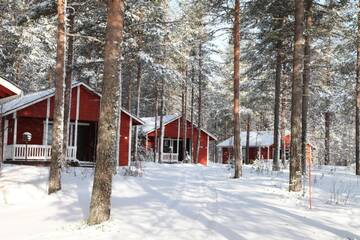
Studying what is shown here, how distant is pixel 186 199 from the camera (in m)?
10.8

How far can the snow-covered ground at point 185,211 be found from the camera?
24.7ft

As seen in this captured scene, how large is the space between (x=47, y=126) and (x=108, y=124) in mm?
15861

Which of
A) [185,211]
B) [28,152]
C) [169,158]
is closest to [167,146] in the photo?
[169,158]

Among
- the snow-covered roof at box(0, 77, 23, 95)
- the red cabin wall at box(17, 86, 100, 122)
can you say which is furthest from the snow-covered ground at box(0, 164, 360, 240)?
the red cabin wall at box(17, 86, 100, 122)

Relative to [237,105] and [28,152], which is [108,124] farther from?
[28,152]

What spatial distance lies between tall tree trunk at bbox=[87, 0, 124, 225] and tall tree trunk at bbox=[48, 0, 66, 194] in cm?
474

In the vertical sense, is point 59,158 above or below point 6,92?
below

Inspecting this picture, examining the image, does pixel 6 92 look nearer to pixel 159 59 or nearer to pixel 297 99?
pixel 297 99

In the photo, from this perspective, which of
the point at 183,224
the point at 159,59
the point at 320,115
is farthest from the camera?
the point at 320,115

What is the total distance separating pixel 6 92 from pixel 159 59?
503 inches

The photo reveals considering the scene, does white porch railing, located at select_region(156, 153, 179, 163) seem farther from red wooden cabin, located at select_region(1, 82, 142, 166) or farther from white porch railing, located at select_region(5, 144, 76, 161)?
white porch railing, located at select_region(5, 144, 76, 161)

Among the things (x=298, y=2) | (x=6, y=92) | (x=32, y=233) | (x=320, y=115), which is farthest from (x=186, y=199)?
(x=320, y=115)

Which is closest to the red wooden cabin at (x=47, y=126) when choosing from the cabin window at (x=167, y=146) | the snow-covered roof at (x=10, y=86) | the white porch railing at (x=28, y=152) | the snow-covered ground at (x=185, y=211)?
the white porch railing at (x=28, y=152)

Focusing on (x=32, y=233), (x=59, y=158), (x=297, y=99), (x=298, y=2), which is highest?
(x=298, y=2)
